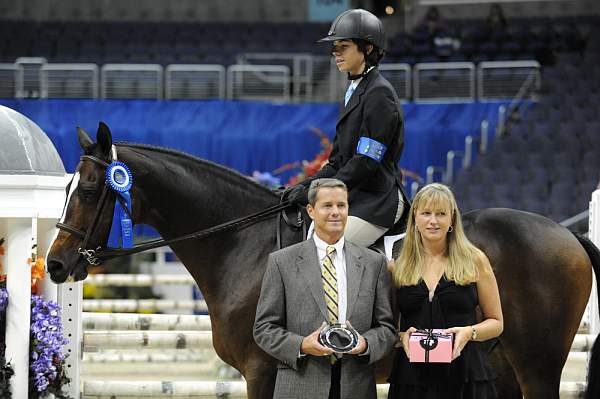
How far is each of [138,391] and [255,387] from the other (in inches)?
Result: 52.2

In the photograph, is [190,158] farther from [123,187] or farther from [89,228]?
[89,228]

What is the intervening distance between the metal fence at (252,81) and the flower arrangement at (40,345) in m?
10.8

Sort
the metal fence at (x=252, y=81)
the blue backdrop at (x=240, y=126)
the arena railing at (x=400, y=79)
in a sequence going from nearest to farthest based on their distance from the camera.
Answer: the blue backdrop at (x=240, y=126) < the arena railing at (x=400, y=79) < the metal fence at (x=252, y=81)

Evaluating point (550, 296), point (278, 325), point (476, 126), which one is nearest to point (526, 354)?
point (550, 296)

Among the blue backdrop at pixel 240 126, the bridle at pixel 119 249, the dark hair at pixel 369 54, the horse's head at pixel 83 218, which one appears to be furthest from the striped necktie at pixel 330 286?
the blue backdrop at pixel 240 126

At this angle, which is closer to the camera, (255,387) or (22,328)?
(255,387)

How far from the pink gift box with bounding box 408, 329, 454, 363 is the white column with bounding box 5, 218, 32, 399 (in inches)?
77.8

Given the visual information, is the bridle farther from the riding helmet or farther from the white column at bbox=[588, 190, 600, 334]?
the white column at bbox=[588, 190, 600, 334]

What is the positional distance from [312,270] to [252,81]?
12.6m

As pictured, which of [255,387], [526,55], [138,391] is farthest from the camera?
[526,55]

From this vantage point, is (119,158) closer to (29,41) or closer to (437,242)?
(437,242)

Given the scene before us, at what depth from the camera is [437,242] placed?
343cm

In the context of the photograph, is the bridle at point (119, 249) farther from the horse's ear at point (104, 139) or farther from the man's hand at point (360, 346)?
the man's hand at point (360, 346)

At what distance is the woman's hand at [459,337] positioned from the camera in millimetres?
3326
